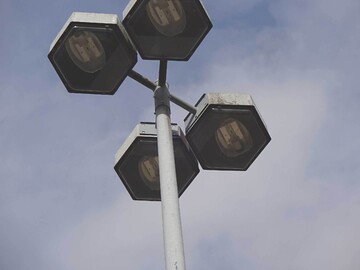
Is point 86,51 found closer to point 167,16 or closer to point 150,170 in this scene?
point 167,16

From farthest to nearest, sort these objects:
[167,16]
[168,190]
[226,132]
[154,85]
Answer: [226,132], [154,85], [167,16], [168,190]

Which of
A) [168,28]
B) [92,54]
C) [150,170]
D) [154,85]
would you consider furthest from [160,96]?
[150,170]

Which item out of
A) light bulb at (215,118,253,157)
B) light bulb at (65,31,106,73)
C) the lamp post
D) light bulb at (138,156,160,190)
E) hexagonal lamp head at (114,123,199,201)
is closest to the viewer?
the lamp post

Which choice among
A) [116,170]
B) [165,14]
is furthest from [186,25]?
[116,170]

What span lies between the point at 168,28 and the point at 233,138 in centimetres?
114

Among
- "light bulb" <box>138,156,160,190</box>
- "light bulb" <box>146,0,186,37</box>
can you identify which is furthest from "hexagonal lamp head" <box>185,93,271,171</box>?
"light bulb" <box>146,0,186,37</box>

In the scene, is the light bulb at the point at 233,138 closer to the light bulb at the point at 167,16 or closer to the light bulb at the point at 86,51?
the light bulb at the point at 167,16

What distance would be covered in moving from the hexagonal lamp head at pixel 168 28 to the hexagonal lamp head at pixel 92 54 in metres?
0.11

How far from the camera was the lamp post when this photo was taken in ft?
19.1

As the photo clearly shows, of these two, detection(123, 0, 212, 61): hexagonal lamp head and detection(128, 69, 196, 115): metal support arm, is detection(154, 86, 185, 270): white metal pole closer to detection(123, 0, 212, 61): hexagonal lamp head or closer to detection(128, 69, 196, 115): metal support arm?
detection(128, 69, 196, 115): metal support arm

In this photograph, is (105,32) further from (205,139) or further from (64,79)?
(205,139)

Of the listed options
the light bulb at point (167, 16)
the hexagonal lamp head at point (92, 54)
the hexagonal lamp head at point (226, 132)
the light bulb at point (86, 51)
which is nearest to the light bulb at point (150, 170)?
the hexagonal lamp head at point (226, 132)

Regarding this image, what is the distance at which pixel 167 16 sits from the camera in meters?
5.91

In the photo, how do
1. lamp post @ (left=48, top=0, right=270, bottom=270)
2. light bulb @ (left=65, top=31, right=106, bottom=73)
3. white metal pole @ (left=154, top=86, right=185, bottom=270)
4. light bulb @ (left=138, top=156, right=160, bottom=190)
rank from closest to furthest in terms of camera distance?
white metal pole @ (left=154, top=86, right=185, bottom=270) → lamp post @ (left=48, top=0, right=270, bottom=270) → light bulb @ (left=65, top=31, right=106, bottom=73) → light bulb @ (left=138, top=156, right=160, bottom=190)
